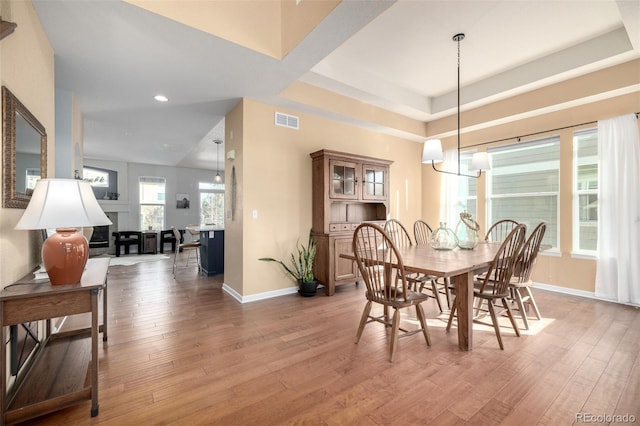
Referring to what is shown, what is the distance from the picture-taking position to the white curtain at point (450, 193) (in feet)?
16.7

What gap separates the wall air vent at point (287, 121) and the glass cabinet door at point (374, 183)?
1.19 meters

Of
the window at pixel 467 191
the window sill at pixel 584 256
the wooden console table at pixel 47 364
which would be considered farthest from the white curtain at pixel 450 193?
the wooden console table at pixel 47 364

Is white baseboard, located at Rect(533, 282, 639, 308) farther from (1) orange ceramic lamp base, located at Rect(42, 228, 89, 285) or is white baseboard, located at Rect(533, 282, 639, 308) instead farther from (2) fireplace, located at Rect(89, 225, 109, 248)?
(2) fireplace, located at Rect(89, 225, 109, 248)

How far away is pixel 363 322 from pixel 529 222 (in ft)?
11.5

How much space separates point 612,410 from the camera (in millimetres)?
1586

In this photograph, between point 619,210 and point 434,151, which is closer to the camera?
point 434,151

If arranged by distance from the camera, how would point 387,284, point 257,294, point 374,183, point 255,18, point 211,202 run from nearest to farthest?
point 387,284 → point 255,18 → point 257,294 → point 374,183 → point 211,202

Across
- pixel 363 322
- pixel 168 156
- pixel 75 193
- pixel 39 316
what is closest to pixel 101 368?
pixel 39 316

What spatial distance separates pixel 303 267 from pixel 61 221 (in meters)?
2.78

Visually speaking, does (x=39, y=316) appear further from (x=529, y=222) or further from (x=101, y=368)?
(x=529, y=222)

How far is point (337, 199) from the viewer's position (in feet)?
13.2

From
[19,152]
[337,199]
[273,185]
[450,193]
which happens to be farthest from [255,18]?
[450,193]

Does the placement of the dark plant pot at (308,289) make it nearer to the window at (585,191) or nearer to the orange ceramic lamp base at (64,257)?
the orange ceramic lamp base at (64,257)

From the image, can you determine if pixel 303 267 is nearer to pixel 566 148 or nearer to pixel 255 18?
pixel 255 18
